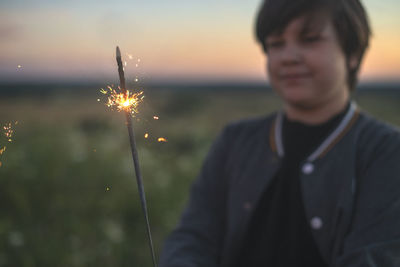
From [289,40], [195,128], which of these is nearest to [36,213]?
[289,40]

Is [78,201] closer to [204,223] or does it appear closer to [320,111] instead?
[204,223]

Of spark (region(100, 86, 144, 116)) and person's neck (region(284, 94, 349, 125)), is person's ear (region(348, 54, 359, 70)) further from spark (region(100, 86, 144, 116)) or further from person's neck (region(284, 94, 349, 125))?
spark (region(100, 86, 144, 116))

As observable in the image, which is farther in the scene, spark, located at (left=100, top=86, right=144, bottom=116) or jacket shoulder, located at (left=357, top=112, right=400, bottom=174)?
jacket shoulder, located at (left=357, top=112, right=400, bottom=174)

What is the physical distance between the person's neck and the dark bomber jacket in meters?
0.07

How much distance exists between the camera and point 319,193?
63.9 inches

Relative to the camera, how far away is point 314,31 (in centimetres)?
163

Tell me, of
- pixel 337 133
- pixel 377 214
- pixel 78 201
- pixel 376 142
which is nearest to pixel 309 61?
pixel 337 133

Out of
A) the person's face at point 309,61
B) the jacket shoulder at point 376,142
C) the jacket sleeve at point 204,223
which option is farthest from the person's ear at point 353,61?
the jacket sleeve at point 204,223

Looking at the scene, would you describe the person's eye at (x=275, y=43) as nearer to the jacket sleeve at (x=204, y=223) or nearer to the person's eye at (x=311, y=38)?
the person's eye at (x=311, y=38)

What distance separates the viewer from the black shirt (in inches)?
65.9

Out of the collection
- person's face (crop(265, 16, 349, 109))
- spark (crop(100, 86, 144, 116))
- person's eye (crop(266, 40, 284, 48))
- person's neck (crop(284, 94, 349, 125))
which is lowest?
person's neck (crop(284, 94, 349, 125))

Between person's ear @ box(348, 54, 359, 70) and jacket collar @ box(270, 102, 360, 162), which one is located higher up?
person's ear @ box(348, 54, 359, 70)

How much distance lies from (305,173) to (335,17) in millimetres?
815

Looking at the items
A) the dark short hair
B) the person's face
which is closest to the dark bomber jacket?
the person's face
